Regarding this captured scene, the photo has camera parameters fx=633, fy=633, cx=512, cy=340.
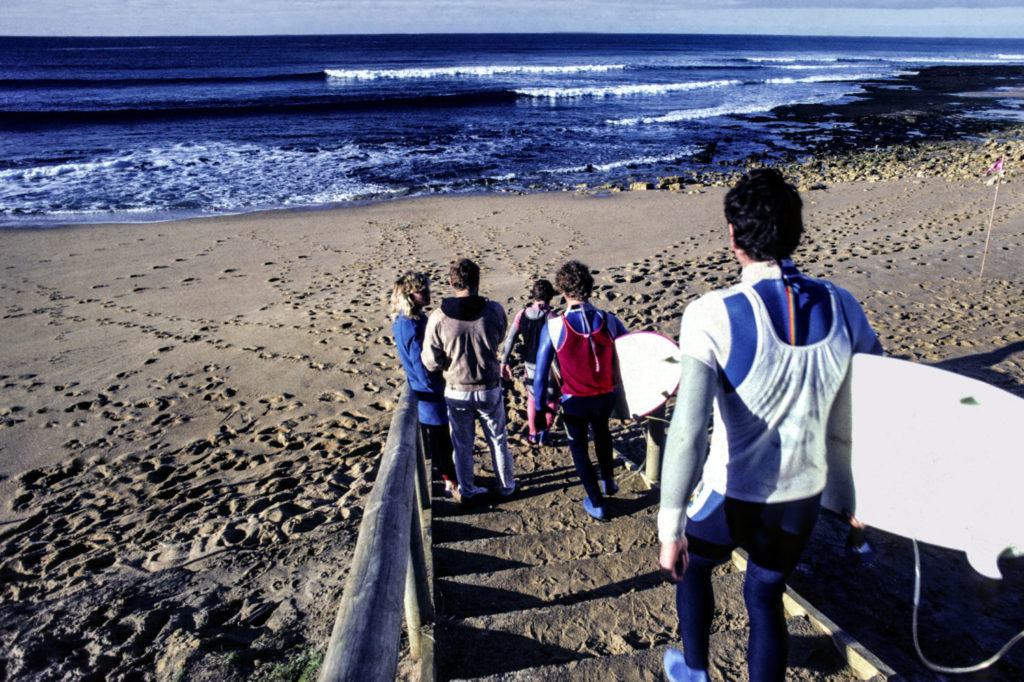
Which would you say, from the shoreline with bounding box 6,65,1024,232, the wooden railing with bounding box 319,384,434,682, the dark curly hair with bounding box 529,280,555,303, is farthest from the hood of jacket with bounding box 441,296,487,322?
the shoreline with bounding box 6,65,1024,232

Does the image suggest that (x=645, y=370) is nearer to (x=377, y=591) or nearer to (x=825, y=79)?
(x=377, y=591)

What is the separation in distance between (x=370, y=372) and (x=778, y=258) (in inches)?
221

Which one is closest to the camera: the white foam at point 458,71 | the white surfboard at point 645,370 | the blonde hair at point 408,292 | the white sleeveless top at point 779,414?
the white sleeveless top at point 779,414

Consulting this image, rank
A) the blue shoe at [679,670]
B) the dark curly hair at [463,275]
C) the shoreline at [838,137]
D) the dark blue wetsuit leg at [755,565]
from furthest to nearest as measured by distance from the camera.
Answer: the shoreline at [838,137], the dark curly hair at [463,275], the blue shoe at [679,670], the dark blue wetsuit leg at [755,565]

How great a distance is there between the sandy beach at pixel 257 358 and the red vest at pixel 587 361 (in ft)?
5.32

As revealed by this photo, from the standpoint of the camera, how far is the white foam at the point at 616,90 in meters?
41.0

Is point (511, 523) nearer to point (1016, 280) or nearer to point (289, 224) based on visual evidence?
point (1016, 280)

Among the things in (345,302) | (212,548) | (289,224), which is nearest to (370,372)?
(345,302)

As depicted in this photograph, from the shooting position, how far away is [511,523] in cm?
390

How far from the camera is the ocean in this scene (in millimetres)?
17453

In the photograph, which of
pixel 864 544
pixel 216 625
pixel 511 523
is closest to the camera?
pixel 864 544

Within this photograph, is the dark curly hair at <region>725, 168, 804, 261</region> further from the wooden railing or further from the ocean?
the ocean

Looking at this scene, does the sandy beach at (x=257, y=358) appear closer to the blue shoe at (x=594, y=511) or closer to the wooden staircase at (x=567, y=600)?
the wooden staircase at (x=567, y=600)

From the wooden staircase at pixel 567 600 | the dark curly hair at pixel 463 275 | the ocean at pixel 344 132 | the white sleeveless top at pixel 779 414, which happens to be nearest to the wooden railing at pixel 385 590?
the wooden staircase at pixel 567 600
